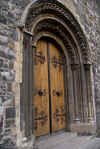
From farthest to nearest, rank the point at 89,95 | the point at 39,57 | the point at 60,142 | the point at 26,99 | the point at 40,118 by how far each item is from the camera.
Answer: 1. the point at 89,95
2. the point at 39,57
3. the point at 40,118
4. the point at 60,142
5. the point at 26,99

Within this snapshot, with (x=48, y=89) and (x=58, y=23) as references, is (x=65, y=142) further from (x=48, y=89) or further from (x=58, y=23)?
(x=58, y=23)

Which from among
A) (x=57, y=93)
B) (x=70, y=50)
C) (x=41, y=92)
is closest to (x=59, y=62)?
(x=70, y=50)

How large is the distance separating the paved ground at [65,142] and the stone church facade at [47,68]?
185 mm

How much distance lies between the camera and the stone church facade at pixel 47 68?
2408mm


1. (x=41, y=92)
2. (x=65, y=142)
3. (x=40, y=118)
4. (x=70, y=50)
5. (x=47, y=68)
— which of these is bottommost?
(x=65, y=142)

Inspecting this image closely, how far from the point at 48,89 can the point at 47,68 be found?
1.64 feet

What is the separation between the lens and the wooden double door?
3.37 metres

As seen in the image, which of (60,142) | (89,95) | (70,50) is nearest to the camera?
(60,142)

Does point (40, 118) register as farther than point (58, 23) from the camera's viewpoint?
No

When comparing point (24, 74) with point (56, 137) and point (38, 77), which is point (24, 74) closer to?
point (38, 77)

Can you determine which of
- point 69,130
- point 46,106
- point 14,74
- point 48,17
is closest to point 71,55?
point 48,17

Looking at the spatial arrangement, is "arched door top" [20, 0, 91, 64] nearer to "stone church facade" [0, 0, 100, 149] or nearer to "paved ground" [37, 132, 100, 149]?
"stone church facade" [0, 0, 100, 149]

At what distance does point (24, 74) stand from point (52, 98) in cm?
133

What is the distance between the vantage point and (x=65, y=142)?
3.20 meters
